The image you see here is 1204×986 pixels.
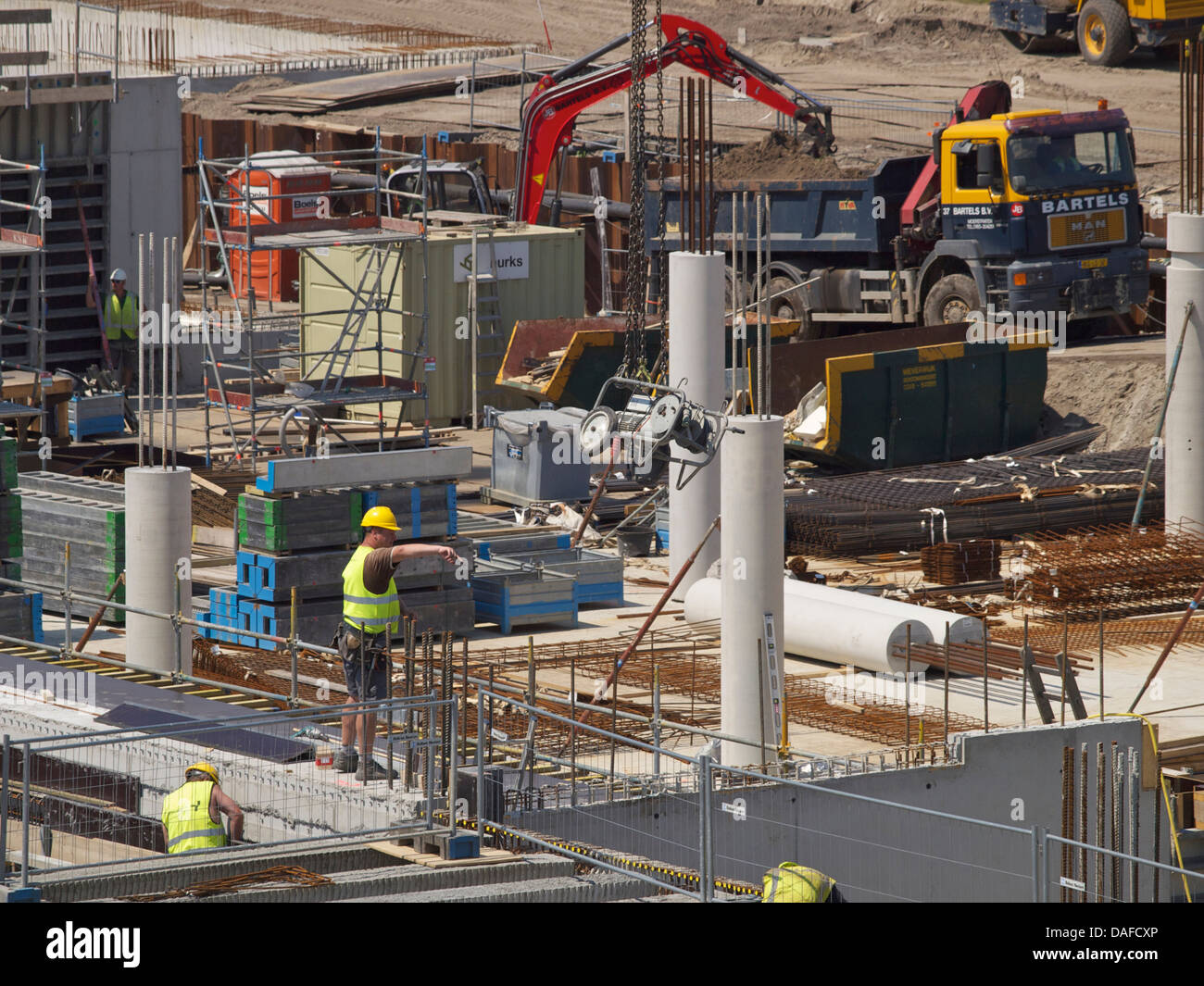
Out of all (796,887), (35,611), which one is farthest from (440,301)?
(796,887)

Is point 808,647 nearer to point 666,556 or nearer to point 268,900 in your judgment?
point 666,556

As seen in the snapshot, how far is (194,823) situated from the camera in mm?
12320

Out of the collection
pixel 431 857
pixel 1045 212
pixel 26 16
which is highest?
pixel 26 16

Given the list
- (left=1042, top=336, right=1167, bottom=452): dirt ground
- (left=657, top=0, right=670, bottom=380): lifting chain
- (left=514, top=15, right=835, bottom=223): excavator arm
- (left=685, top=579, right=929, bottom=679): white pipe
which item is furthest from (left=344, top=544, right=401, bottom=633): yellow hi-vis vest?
(left=514, top=15, right=835, bottom=223): excavator arm

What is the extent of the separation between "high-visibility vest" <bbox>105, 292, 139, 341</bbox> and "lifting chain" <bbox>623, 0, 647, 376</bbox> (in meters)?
7.62

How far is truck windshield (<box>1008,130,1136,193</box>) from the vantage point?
96.2 ft

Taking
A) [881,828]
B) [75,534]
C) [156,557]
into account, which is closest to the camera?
[881,828]

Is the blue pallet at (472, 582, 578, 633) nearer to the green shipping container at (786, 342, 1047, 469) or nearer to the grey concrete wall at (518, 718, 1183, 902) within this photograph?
the grey concrete wall at (518, 718, 1183, 902)

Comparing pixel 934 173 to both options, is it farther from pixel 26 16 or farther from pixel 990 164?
pixel 26 16

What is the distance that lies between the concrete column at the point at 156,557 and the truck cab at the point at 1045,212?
48.2ft

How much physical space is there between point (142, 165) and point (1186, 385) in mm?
16025

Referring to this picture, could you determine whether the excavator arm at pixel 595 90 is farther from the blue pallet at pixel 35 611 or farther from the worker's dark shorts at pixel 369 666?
the worker's dark shorts at pixel 369 666

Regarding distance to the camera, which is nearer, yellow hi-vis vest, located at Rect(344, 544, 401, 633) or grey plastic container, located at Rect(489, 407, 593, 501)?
yellow hi-vis vest, located at Rect(344, 544, 401, 633)

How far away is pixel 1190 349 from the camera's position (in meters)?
22.5
